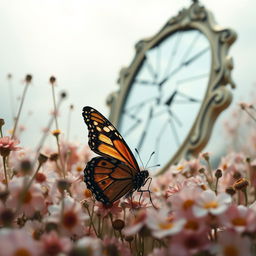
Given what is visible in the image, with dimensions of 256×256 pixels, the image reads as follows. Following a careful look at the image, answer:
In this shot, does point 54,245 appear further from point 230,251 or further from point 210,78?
point 210,78

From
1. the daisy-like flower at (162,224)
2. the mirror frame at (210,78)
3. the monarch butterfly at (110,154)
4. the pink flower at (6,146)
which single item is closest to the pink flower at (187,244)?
the daisy-like flower at (162,224)

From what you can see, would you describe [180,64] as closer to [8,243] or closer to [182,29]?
[182,29]

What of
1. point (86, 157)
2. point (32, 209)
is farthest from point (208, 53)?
point (32, 209)

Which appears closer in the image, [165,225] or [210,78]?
[165,225]

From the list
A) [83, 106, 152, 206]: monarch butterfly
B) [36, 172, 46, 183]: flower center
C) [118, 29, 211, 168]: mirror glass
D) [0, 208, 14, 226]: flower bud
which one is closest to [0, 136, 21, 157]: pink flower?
[36, 172, 46, 183]: flower center

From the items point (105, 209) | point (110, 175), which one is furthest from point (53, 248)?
point (110, 175)

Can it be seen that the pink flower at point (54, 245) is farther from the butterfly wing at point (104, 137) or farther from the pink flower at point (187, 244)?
the butterfly wing at point (104, 137)
